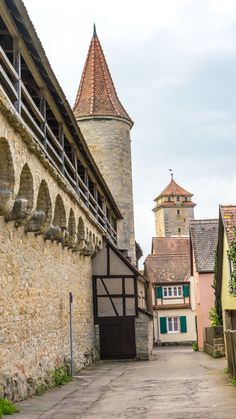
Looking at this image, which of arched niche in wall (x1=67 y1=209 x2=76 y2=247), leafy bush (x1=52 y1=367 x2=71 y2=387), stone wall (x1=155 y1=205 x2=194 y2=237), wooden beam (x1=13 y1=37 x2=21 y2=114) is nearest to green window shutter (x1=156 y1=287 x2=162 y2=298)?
arched niche in wall (x1=67 y1=209 x2=76 y2=247)

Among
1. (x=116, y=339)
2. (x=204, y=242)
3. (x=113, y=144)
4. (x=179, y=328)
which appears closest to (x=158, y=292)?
(x=179, y=328)

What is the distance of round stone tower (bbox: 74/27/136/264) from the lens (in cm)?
3155

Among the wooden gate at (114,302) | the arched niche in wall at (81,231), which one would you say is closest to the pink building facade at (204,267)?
the wooden gate at (114,302)

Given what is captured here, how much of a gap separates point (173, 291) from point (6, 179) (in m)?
34.7

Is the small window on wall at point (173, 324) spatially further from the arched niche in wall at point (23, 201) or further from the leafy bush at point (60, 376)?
the arched niche in wall at point (23, 201)

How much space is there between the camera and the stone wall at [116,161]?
31.5 meters

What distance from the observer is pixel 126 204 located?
3194 cm

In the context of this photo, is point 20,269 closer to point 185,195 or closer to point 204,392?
point 204,392

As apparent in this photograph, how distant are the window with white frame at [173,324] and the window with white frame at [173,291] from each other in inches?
65.6

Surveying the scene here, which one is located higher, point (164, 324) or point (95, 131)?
point (95, 131)

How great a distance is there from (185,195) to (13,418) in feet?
264

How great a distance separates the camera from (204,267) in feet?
94.9

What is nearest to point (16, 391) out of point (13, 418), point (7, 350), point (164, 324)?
point (7, 350)

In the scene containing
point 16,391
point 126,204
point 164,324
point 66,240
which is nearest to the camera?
point 16,391
